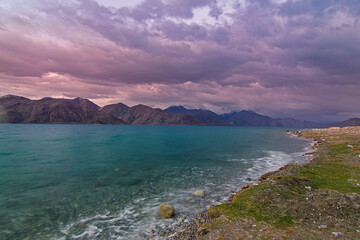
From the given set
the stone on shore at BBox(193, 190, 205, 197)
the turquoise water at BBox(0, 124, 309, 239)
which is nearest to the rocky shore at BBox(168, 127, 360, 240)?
the turquoise water at BBox(0, 124, 309, 239)

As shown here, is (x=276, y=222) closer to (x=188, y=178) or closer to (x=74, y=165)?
(x=188, y=178)

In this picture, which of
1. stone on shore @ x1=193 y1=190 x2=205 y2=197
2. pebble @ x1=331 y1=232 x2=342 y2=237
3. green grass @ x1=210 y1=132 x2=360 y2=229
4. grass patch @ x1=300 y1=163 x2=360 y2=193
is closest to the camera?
pebble @ x1=331 y1=232 x2=342 y2=237

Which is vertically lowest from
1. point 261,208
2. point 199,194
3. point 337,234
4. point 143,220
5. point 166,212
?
point 143,220

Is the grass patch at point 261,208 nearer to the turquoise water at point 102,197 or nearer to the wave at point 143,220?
the wave at point 143,220

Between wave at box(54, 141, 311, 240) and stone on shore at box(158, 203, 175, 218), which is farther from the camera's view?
stone on shore at box(158, 203, 175, 218)

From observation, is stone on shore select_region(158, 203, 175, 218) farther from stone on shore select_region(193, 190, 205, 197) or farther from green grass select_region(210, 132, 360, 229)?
stone on shore select_region(193, 190, 205, 197)

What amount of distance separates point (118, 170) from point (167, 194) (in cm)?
1689

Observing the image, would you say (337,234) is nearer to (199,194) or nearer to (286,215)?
(286,215)

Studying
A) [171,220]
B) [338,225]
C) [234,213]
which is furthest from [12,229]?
[338,225]

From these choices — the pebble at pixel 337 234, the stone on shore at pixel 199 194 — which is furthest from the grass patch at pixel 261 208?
the stone on shore at pixel 199 194

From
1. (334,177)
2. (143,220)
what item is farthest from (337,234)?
(334,177)

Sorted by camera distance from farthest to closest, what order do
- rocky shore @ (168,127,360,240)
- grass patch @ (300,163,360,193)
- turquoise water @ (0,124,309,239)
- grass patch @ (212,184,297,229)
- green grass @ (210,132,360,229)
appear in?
grass patch @ (300,163,360,193) < turquoise water @ (0,124,309,239) < green grass @ (210,132,360,229) < grass patch @ (212,184,297,229) < rocky shore @ (168,127,360,240)

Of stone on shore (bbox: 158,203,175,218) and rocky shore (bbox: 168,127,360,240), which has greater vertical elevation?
rocky shore (bbox: 168,127,360,240)

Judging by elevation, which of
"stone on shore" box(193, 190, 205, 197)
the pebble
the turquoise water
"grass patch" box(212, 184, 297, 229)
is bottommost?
the turquoise water
